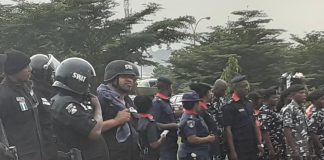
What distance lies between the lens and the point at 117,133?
4777 millimetres

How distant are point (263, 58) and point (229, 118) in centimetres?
2456

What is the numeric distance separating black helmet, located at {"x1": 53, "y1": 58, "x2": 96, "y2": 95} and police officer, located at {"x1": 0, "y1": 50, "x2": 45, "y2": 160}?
→ 13.4 inches

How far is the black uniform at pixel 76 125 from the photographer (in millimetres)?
4188

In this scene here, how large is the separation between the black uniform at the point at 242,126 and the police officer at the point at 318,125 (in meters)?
0.88

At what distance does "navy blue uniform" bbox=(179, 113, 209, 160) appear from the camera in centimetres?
651

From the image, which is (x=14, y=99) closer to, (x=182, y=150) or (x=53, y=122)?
(x=53, y=122)

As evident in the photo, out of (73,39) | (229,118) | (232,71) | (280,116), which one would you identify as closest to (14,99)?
(229,118)

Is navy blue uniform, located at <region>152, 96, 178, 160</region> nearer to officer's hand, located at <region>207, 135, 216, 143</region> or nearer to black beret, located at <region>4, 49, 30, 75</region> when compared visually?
officer's hand, located at <region>207, 135, 216, 143</region>

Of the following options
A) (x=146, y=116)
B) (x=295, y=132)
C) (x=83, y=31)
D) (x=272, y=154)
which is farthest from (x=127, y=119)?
(x=83, y=31)

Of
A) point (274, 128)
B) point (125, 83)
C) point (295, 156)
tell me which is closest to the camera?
point (125, 83)

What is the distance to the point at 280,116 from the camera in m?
7.48

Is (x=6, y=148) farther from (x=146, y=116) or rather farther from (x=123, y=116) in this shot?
(x=146, y=116)

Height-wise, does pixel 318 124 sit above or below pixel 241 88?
below

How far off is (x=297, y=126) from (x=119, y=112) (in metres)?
3.06
